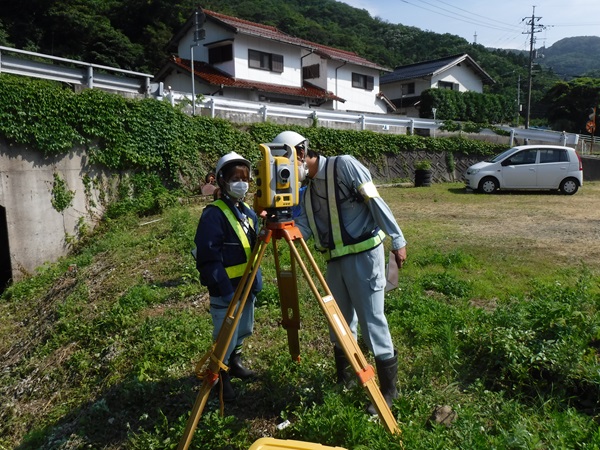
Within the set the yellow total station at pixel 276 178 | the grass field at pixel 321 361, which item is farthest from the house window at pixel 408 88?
the yellow total station at pixel 276 178

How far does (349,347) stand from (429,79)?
116 ft

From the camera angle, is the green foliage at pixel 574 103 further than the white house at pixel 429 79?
Yes

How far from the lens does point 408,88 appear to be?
123 feet

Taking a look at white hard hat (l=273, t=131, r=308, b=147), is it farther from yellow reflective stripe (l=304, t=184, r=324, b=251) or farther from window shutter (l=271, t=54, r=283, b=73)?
window shutter (l=271, t=54, r=283, b=73)

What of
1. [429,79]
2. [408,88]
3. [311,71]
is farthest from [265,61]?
[408,88]

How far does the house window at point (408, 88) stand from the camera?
3691 cm

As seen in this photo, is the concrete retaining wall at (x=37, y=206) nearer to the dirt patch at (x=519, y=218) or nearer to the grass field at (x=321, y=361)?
the grass field at (x=321, y=361)

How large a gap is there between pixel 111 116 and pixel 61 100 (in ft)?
3.75

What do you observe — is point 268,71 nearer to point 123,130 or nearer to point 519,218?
point 123,130

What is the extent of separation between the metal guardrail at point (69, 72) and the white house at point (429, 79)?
2693cm

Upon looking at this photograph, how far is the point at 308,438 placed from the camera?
3172 mm

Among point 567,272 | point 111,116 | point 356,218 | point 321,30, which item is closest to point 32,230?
point 111,116

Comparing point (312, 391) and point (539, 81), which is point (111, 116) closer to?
point (312, 391)

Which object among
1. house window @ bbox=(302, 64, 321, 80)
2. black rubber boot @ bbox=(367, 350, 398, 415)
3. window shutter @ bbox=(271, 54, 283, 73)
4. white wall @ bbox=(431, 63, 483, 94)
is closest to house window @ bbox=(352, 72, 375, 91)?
house window @ bbox=(302, 64, 321, 80)
